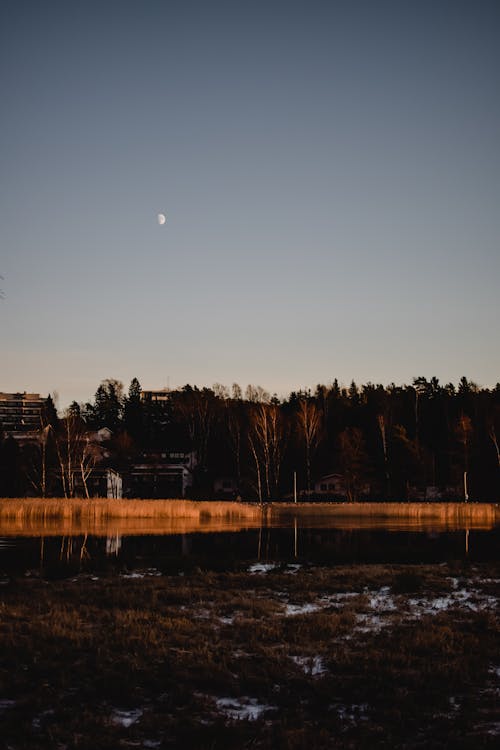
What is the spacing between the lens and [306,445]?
10038cm

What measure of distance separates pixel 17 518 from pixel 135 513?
1002cm

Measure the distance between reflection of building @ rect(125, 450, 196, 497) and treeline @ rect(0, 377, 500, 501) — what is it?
210 cm

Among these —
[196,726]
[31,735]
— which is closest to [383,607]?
[196,726]

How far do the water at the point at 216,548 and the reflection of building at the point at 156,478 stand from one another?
48498mm

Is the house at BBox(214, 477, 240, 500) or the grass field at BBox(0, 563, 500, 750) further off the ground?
the grass field at BBox(0, 563, 500, 750)

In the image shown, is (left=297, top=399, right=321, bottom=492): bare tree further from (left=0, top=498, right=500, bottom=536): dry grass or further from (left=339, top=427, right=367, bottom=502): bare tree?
(left=0, top=498, right=500, bottom=536): dry grass

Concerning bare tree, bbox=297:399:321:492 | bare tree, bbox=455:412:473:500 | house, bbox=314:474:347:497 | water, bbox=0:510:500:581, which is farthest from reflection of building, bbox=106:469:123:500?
bare tree, bbox=455:412:473:500

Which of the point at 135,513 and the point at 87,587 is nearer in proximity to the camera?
the point at 87,587

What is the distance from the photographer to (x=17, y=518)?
54.6 m

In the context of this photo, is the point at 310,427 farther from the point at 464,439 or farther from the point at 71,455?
the point at 71,455

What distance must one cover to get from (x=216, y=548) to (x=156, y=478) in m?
68.2

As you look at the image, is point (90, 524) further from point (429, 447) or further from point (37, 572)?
point (429, 447)

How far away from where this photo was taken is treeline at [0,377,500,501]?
3349 inches

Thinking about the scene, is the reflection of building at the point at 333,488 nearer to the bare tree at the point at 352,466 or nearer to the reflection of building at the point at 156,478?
the bare tree at the point at 352,466
